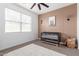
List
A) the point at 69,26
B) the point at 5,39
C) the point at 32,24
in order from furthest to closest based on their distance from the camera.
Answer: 1. the point at 32,24
2. the point at 69,26
3. the point at 5,39

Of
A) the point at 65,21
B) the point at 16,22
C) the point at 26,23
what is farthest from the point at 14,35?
the point at 65,21

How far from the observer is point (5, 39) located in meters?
4.20

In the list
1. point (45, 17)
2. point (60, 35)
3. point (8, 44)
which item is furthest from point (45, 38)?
point (8, 44)

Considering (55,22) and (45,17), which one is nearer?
(55,22)

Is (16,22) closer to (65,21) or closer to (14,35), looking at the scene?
(14,35)

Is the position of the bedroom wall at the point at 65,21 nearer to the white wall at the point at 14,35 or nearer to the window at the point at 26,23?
the white wall at the point at 14,35

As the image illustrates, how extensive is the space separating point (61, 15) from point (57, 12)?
18.7 inches

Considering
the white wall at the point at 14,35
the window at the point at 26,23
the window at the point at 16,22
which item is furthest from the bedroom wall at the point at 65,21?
the window at the point at 16,22

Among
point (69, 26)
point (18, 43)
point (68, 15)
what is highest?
point (68, 15)

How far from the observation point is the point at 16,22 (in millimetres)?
5250

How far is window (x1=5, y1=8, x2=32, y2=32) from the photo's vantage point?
450cm

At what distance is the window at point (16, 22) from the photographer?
4500mm

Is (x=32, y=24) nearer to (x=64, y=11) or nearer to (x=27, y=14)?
(x=27, y=14)

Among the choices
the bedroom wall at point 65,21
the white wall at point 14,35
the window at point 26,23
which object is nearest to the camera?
the white wall at point 14,35
